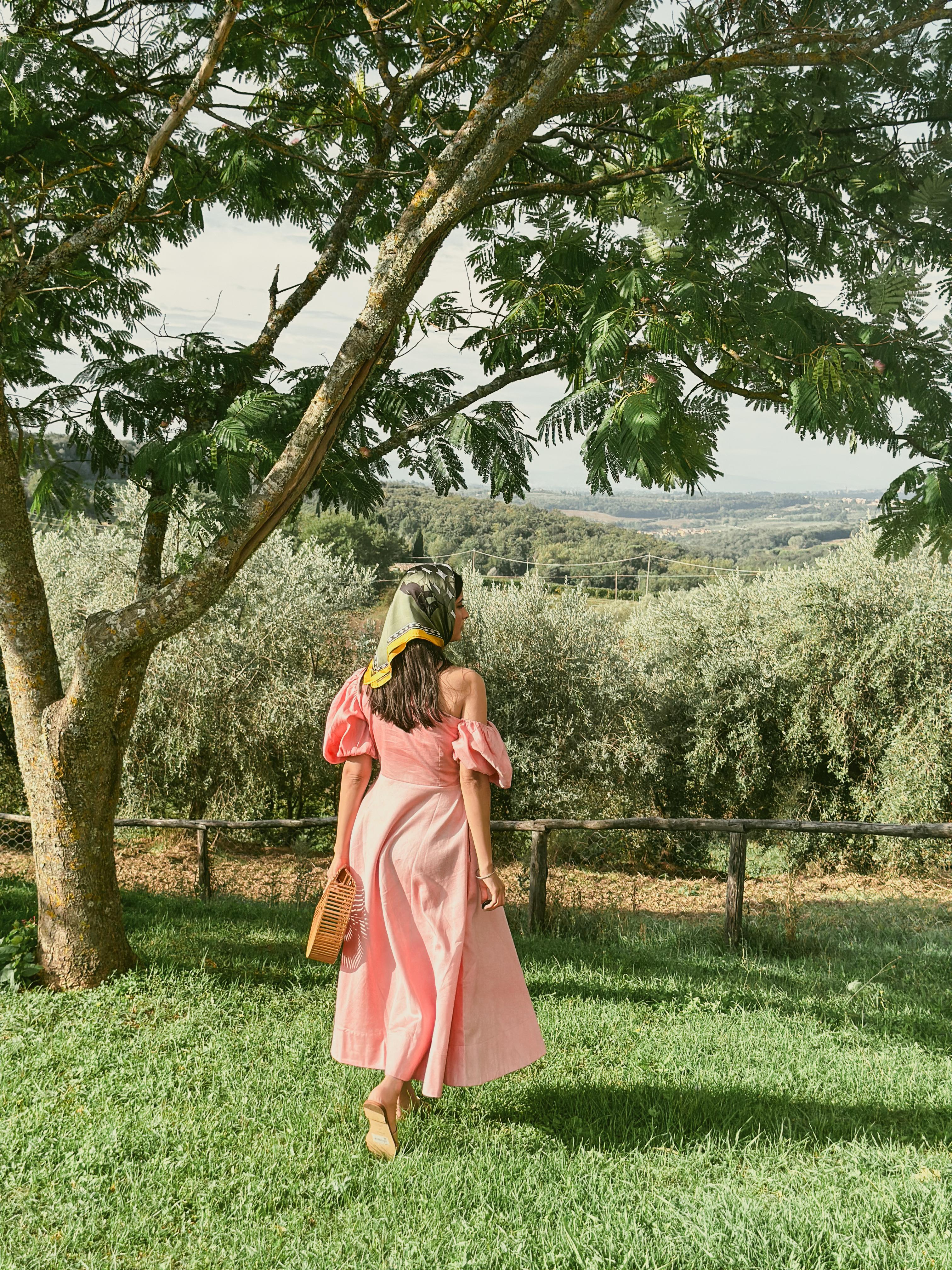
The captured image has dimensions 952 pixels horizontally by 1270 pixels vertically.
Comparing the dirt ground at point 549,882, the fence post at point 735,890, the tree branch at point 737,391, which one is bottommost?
the dirt ground at point 549,882

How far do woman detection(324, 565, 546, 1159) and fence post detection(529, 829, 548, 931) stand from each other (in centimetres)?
327

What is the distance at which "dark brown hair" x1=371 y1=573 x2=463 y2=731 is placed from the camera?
2.94m

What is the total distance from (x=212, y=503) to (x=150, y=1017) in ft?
7.70

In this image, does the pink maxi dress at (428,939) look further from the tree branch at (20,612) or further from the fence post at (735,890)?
the fence post at (735,890)

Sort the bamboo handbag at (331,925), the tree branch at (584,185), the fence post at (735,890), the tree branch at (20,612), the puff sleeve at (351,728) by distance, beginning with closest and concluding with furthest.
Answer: the bamboo handbag at (331,925) < the puff sleeve at (351,728) < the tree branch at (584,185) < the tree branch at (20,612) < the fence post at (735,890)

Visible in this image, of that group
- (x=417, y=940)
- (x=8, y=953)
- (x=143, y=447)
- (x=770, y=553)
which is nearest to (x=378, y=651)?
(x=417, y=940)

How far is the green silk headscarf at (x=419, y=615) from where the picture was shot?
9.80ft

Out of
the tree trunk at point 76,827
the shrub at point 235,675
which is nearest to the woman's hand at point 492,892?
the tree trunk at point 76,827

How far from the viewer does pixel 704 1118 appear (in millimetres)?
2973

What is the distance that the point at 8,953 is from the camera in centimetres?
414

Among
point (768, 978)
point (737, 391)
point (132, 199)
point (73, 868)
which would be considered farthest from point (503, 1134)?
point (132, 199)

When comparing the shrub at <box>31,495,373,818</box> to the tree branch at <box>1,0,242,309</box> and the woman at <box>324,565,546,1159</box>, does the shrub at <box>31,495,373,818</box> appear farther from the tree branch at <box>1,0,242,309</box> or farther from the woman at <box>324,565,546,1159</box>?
the woman at <box>324,565,546,1159</box>

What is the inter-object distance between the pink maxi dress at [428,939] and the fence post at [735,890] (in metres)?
3.17

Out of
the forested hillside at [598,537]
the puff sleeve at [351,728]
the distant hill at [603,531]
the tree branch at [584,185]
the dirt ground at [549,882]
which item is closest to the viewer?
the puff sleeve at [351,728]
